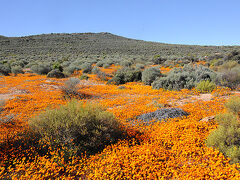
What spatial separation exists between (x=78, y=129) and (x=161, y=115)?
3563 mm

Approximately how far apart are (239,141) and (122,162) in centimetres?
293

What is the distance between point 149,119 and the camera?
6.44m

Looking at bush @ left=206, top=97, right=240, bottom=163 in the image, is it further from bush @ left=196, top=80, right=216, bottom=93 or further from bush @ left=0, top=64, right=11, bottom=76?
bush @ left=0, top=64, right=11, bottom=76

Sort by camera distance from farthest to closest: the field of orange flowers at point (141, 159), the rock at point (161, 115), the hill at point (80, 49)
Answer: the hill at point (80, 49)
the rock at point (161, 115)
the field of orange flowers at point (141, 159)

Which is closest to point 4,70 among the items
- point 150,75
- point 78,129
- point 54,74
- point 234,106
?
point 54,74

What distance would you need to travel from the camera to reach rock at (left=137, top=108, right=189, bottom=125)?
20.7ft

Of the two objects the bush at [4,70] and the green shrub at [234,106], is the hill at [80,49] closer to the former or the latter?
the bush at [4,70]

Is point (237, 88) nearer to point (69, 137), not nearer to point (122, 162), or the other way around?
point (122, 162)

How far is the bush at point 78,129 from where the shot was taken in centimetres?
447

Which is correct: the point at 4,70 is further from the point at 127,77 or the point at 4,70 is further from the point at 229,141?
the point at 229,141

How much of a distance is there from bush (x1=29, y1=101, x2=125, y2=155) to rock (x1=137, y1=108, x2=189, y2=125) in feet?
5.38

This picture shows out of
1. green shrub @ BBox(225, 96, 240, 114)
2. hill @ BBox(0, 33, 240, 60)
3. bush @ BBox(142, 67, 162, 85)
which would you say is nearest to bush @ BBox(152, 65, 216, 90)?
bush @ BBox(142, 67, 162, 85)

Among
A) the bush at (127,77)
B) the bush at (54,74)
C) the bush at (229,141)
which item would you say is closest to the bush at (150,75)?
the bush at (127,77)

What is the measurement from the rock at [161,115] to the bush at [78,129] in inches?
64.5
